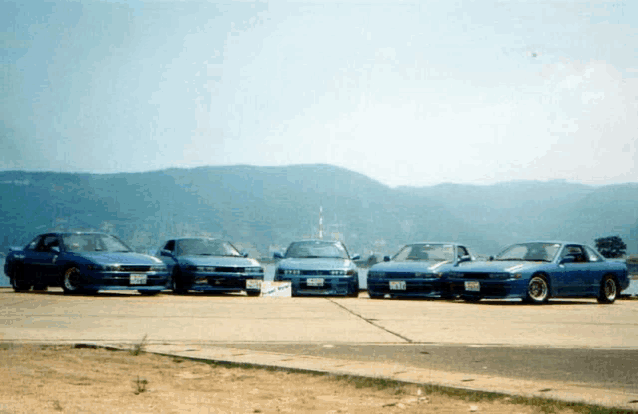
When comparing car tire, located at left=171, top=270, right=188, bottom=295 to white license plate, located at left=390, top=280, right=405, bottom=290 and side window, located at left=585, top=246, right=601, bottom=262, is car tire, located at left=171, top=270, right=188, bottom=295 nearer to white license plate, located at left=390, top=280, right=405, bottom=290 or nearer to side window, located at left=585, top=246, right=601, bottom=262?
white license plate, located at left=390, top=280, right=405, bottom=290

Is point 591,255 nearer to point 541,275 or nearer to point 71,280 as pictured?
point 541,275

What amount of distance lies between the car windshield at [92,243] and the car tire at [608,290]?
1070 cm

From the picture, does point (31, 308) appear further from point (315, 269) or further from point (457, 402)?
point (457, 402)

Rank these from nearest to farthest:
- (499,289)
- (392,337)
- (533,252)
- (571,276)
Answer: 1. (392,337)
2. (499,289)
3. (571,276)
4. (533,252)

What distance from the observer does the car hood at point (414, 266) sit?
19.3 m

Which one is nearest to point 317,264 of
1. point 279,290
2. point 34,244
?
point 279,290

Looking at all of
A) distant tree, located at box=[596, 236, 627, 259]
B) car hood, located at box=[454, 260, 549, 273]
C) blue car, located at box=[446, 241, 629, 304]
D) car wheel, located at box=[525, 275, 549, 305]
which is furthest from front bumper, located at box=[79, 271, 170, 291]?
distant tree, located at box=[596, 236, 627, 259]

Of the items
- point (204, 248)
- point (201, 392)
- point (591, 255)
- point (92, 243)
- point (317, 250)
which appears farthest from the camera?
point (317, 250)

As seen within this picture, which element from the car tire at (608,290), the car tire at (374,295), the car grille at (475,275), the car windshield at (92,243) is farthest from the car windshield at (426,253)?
the car windshield at (92,243)

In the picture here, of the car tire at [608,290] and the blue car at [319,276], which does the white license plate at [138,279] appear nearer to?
the blue car at [319,276]

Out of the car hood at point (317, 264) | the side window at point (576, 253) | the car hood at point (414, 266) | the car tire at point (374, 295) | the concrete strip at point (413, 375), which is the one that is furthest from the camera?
the car hood at point (317, 264)

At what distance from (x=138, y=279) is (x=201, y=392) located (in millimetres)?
13092

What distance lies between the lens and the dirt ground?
5.18 metres

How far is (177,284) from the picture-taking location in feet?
67.3
